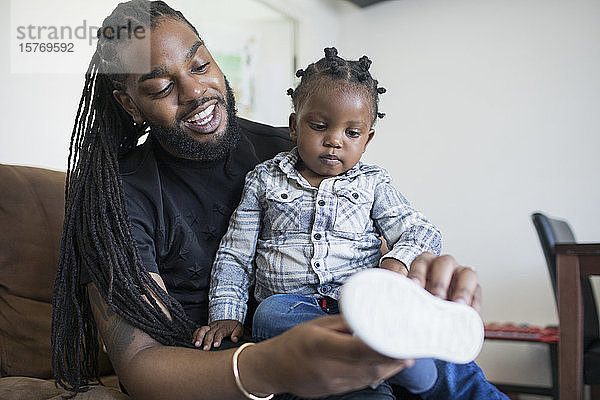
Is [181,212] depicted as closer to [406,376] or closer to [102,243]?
[102,243]

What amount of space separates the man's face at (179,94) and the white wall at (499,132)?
278cm

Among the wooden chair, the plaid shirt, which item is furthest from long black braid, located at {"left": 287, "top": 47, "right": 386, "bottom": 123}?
the wooden chair

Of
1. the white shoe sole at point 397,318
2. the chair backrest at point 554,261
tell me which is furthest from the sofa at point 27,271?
the chair backrest at point 554,261

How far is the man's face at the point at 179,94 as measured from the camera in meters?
1.46

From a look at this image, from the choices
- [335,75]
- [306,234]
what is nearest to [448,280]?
[306,234]

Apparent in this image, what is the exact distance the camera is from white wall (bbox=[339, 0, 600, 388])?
152 inches

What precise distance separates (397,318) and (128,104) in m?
0.98

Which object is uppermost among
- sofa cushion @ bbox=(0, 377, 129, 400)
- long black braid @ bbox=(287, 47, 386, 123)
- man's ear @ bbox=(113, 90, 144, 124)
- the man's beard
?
long black braid @ bbox=(287, 47, 386, 123)

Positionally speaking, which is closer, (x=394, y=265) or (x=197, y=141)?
(x=394, y=265)

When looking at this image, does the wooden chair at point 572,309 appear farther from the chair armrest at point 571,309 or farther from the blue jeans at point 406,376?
the blue jeans at point 406,376

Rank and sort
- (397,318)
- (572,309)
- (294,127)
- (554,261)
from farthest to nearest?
(554,261) → (572,309) → (294,127) → (397,318)

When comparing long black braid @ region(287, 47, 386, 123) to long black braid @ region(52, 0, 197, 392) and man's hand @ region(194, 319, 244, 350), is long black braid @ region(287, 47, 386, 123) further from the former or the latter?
man's hand @ region(194, 319, 244, 350)

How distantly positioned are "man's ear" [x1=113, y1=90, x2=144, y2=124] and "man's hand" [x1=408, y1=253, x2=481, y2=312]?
82cm

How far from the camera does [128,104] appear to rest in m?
1.54
